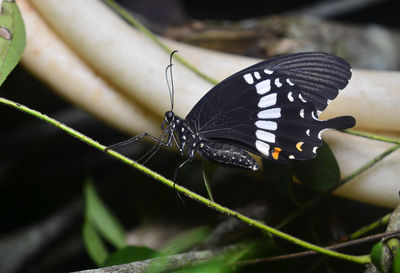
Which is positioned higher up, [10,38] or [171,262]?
[10,38]

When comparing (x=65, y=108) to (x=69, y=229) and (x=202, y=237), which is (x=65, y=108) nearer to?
(x=69, y=229)

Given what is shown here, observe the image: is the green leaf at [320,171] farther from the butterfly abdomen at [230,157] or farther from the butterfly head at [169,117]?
the butterfly head at [169,117]

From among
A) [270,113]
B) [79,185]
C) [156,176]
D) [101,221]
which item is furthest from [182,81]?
[79,185]

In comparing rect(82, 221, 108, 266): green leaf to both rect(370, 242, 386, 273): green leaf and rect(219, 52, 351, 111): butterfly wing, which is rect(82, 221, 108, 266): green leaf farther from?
rect(370, 242, 386, 273): green leaf

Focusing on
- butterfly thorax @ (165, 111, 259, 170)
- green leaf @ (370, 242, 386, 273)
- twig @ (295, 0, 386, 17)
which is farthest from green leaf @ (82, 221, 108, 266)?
twig @ (295, 0, 386, 17)

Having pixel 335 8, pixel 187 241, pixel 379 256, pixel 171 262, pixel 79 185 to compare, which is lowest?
pixel 379 256

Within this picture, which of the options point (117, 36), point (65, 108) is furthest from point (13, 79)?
point (117, 36)

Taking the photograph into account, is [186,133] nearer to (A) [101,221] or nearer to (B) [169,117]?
(B) [169,117]
